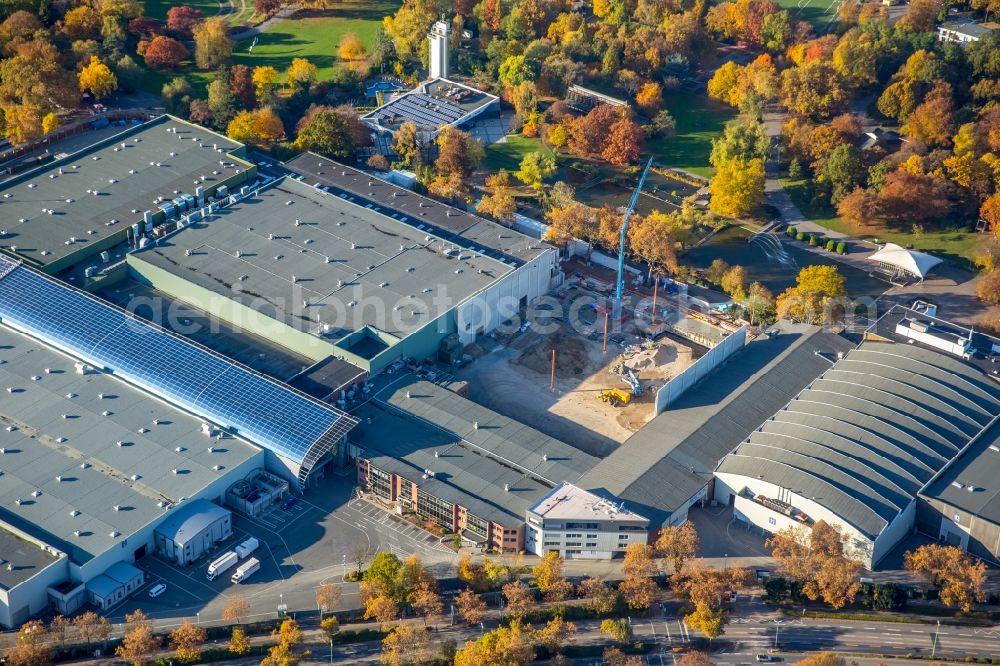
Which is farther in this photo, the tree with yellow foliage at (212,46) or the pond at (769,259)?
the tree with yellow foliage at (212,46)

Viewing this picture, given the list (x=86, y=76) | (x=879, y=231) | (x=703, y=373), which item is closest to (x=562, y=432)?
(x=703, y=373)

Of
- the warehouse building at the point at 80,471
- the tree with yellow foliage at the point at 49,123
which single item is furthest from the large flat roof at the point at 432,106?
the warehouse building at the point at 80,471

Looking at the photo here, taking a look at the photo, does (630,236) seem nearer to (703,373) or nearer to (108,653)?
(703,373)

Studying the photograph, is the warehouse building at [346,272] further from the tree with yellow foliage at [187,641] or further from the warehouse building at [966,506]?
the warehouse building at [966,506]

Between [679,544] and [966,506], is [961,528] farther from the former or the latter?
[679,544]

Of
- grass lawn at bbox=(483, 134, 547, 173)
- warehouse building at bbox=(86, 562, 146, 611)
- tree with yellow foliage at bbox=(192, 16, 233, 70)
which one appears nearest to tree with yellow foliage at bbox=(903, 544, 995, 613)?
warehouse building at bbox=(86, 562, 146, 611)
